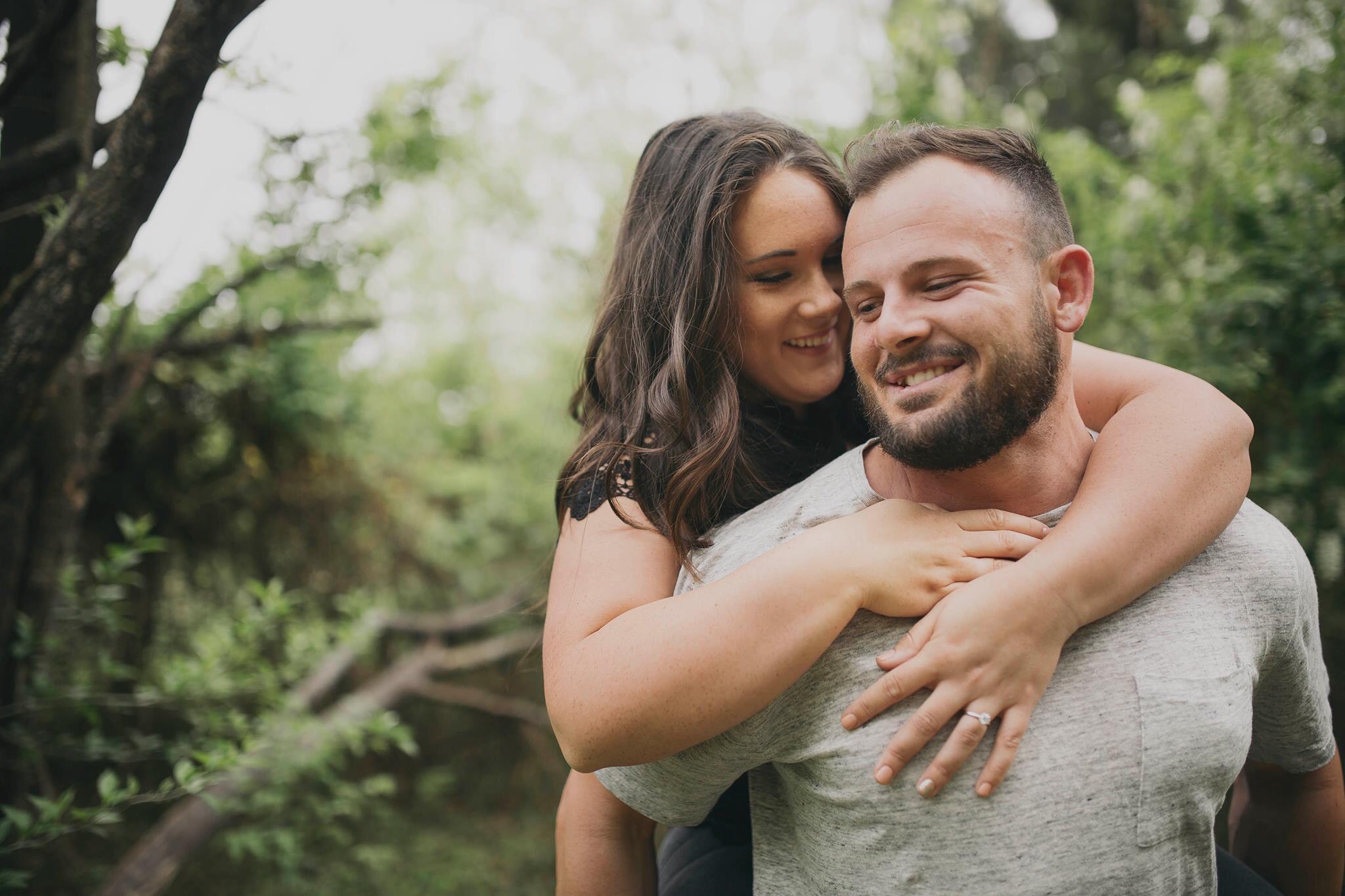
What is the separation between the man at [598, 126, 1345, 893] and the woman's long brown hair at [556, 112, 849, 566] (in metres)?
0.16

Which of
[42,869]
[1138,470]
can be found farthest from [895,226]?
[42,869]

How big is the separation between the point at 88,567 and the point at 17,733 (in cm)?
171

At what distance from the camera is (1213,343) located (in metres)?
3.35

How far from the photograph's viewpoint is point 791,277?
84.5 inches

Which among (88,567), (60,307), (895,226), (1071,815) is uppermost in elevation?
(60,307)

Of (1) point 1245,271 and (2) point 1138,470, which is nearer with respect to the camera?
(2) point 1138,470

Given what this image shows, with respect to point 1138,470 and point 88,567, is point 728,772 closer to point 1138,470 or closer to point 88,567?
point 1138,470

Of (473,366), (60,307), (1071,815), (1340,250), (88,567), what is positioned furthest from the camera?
(473,366)

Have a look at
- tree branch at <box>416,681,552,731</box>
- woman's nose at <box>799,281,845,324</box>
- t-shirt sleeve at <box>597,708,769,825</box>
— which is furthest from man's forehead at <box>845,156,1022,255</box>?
tree branch at <box>416,681,552,731</box>

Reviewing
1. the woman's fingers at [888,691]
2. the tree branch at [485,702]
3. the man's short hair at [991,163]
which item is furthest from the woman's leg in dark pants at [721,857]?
the tree branch at [485,702]

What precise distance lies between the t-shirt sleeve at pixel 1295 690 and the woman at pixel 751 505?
20 centimetres

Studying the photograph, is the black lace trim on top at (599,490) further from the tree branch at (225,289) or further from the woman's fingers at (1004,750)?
the tree branch at (225,289)

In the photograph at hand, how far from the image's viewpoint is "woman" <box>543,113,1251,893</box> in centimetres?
139

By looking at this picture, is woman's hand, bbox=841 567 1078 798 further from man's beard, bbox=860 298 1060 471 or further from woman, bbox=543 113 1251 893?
man's beard, bbox=860 298 1060 471
